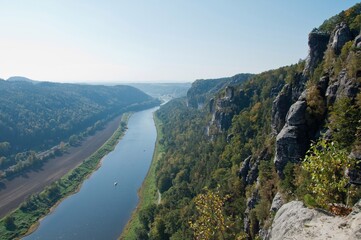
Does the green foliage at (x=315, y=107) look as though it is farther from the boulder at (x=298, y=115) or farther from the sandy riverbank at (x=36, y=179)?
the sandy riverbank at (x=36, y=179)

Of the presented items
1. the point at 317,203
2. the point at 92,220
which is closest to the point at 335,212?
the point at 317,203

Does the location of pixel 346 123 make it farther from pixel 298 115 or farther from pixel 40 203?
pixel 40 203

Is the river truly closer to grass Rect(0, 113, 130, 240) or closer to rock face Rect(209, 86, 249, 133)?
grass Rect(0, 113, 130, 240)

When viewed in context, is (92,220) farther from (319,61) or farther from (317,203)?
(317,203)

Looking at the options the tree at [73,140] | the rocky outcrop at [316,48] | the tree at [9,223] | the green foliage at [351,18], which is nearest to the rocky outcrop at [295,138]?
the green foliage at [351,18]

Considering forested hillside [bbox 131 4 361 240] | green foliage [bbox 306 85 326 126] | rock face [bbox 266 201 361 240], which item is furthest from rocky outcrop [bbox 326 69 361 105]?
rock face [bbox 266 201 361 240]
